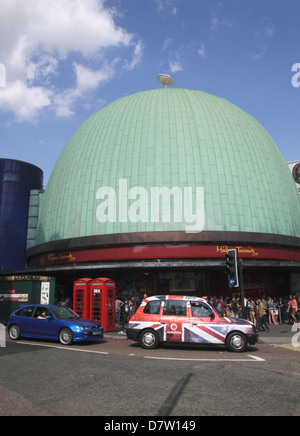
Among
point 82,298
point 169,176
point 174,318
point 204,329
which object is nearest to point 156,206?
point 169,176

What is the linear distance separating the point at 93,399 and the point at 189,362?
4.67 meters

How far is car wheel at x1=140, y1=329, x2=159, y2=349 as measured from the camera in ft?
44.4

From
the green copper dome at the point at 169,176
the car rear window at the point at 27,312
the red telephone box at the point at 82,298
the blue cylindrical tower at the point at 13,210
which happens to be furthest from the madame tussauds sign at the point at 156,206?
the blue cylindrical tower at the point at 13,210

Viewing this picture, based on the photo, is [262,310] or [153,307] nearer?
[153,307]

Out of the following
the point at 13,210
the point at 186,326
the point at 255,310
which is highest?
the point at 13,210

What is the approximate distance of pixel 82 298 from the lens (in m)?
20.3

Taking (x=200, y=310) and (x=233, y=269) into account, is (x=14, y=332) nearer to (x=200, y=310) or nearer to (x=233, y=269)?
(x=200, y=310)

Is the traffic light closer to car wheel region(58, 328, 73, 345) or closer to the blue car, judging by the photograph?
the blue car

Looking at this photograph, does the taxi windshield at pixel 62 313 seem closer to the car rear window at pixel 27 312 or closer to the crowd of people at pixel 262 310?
the car rear window at pixel 27 312

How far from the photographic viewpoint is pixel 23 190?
39.9 metres

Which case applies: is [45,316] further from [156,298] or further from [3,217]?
[3,217]

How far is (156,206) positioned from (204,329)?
1461 centimetres

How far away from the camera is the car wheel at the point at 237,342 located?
42.9 feet
